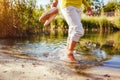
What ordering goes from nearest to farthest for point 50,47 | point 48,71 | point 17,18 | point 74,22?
point 48,71, point 74,22, point 50,47, point 17,18

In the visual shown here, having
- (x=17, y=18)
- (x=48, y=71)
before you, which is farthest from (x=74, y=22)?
(x=17, y=18)

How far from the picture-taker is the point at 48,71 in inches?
179

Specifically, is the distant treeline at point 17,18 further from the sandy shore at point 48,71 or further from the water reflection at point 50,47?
the sandy shore at point 48,71

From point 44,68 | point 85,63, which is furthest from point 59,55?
point 44,68

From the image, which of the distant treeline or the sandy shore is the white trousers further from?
the distant treeline

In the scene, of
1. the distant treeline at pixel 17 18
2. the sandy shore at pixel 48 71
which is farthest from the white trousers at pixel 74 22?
the distant treeline at pixel 17 18

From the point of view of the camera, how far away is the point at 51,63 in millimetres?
5352

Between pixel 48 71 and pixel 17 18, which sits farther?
pixel 17 18

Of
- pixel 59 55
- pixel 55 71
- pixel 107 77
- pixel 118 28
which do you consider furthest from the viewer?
pixel 118 28

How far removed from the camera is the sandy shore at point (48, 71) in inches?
164

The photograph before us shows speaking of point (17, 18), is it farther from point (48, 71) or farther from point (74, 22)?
point (48, 71)

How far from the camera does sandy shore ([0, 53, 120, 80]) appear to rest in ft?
13.7

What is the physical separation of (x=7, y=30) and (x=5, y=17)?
1.51 feet

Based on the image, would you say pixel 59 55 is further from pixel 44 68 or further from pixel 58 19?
pixel 58 19
